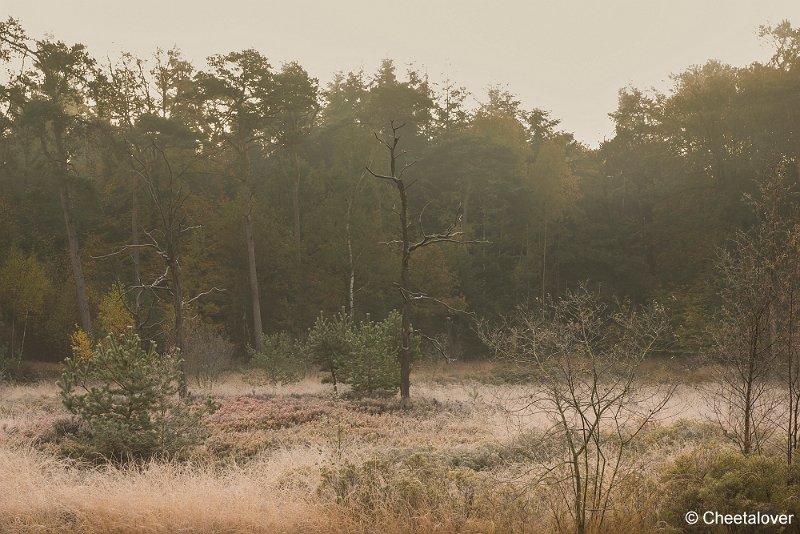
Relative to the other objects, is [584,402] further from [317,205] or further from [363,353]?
[317,205]

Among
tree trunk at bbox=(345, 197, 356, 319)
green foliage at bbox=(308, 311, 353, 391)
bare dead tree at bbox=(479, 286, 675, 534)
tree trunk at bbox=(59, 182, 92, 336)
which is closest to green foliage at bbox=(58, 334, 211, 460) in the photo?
bare dead tree at bbox=(479, 286, 675, 534)

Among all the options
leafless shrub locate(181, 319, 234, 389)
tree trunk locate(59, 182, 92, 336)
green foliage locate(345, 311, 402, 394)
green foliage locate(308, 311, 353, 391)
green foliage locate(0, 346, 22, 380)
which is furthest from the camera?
tree trunk locate(59, 182, 92, 336)

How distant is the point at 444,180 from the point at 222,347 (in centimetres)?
2114

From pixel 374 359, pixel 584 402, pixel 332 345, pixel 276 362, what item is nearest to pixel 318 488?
pixel 584 402

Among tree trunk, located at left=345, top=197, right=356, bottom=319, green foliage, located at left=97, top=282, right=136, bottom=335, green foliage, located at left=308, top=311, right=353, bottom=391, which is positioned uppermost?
tree trunk, located at left=345, top=197, right=356, bottom=319

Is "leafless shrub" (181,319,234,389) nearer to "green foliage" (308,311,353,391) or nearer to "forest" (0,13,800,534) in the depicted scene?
"forest" (0,13,800,534)

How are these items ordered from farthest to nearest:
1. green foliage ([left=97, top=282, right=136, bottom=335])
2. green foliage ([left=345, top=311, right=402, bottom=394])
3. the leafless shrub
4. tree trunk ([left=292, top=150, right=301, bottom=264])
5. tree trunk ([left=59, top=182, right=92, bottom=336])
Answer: tree trunk ([left=292, top=150, right=301, bottom=264]) < tree trunk ([left=59, top=182, right=92, bottom=336]) < green foliage ([left=97, top=282, right=136, bottom=335]) < the leafless shrub < green foliage ([left=345, top=311, right=402, bottom=394])

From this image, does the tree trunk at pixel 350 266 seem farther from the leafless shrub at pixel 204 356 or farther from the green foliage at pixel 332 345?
the green foliage at pixel 332 345

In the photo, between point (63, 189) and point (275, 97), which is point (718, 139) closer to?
point (275, 97)

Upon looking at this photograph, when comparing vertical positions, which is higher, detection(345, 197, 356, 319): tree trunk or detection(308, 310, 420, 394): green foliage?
detection(345, 197, 356, 319): tree trunk

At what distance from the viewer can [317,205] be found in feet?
119

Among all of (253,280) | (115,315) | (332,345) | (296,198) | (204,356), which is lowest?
(204,356)

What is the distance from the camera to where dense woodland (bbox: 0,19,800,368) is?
3178 centimetres

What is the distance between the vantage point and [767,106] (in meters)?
35.1
